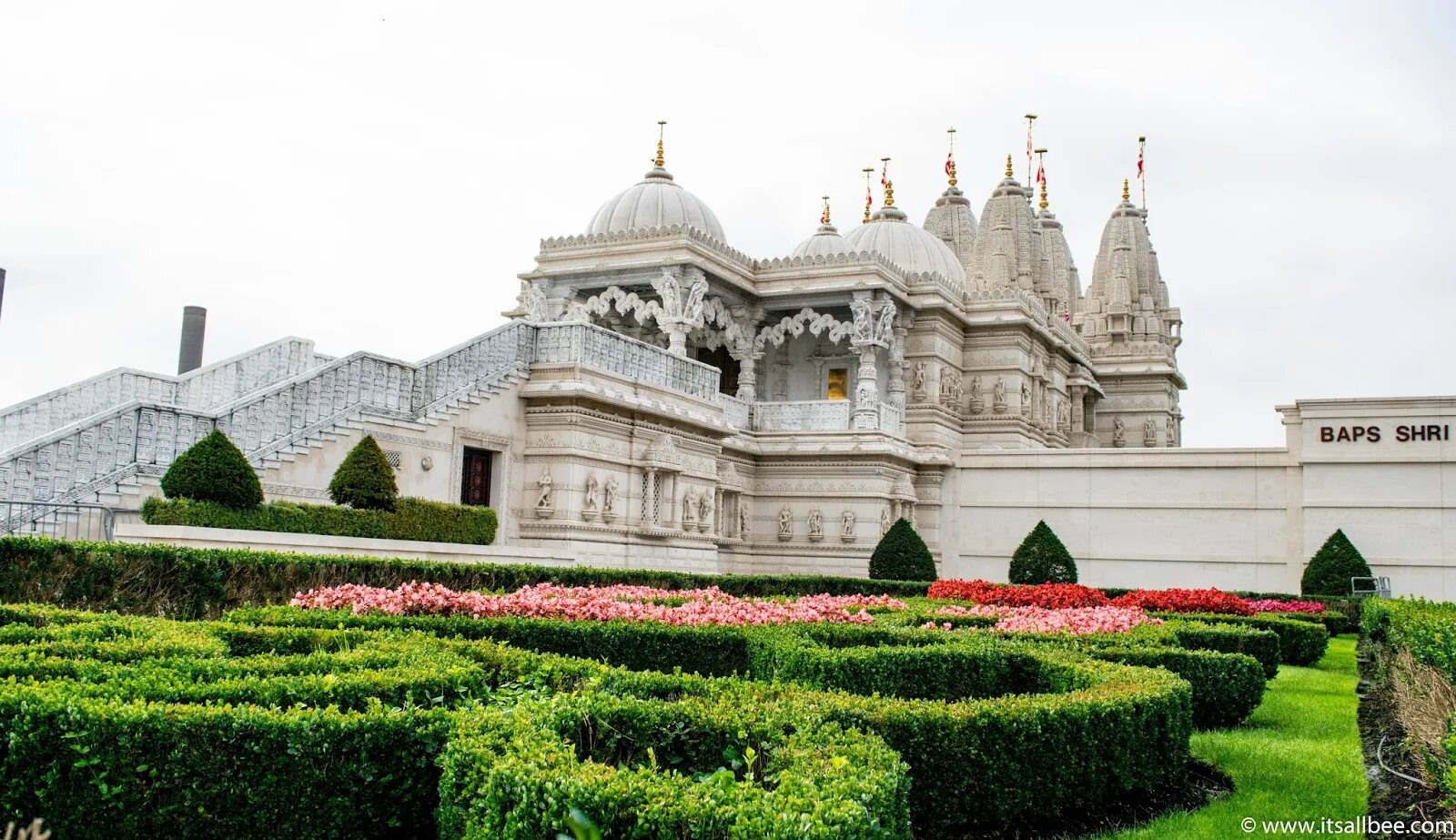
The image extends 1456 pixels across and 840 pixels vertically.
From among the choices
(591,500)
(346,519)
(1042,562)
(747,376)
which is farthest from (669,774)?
(747,376)

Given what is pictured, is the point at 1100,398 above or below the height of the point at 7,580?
above

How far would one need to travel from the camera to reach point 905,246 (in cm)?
3859

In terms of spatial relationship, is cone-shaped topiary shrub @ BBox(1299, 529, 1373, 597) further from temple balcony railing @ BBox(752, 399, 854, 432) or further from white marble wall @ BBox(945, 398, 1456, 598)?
temple balcony railing @ BBox(752, 399, 854, 432)

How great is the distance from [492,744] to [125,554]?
7.96m

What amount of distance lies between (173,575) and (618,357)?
523 inches

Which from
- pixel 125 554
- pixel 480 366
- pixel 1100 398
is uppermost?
pixel 1100 398

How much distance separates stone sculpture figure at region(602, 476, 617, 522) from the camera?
24.2 meters

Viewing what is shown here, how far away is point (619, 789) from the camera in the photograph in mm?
4691

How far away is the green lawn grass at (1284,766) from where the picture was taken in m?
7.18

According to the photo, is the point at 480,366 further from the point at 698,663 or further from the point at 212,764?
the point at 212,764

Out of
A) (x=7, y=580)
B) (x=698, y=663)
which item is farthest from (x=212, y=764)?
(x=7, y=580)

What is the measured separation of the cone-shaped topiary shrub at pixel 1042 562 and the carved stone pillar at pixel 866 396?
5.05 m

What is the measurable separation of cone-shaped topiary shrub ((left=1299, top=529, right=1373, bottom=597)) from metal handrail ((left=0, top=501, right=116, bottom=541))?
71.1 feet

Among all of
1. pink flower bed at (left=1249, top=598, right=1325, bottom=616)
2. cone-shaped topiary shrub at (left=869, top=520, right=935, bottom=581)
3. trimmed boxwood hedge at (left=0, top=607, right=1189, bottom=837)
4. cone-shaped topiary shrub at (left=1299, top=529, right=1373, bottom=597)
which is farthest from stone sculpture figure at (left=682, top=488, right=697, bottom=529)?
trimmed boxwood hedge at (left=0, top=607, right=1189, bottom=837)
